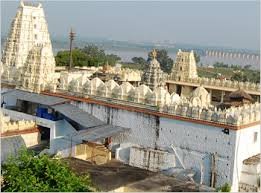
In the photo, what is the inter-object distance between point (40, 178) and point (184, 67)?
21133 mm

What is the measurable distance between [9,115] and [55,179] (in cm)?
1201

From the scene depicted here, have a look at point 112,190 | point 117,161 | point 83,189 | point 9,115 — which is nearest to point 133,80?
point 9,115

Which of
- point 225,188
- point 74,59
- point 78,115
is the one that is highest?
point 74,59

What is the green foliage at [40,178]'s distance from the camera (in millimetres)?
12461

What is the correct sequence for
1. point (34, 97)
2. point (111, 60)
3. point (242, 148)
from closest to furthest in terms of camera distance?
point (242, 148)
point (34, 97)
point (111, 60)

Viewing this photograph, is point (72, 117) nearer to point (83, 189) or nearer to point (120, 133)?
point (120, 133)

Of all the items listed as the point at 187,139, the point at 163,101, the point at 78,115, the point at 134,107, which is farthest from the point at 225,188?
the point at 78,115

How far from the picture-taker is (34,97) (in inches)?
918

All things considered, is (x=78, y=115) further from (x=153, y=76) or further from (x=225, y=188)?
(x=225, y=188)

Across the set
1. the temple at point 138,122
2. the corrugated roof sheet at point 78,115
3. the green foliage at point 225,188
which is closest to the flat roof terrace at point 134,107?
the temple at point 138,122

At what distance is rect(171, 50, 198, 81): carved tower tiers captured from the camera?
32.4m

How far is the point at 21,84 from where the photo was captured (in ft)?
81.5

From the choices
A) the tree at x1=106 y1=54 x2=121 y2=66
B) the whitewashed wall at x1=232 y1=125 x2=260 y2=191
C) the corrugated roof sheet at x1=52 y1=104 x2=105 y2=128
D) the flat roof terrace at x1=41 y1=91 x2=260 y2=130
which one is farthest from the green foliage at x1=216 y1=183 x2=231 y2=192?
the tree at x1=106 y1=54 x2=121 y2=66

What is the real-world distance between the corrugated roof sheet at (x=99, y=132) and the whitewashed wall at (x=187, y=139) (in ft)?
1.56
